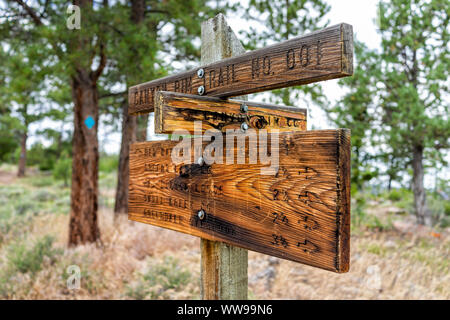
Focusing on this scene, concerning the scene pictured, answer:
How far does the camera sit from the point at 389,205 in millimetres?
8820

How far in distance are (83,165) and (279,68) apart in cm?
427

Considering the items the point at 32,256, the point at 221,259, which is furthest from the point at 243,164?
the point at 32,256

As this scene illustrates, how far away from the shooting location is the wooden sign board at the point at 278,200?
0.97 metres

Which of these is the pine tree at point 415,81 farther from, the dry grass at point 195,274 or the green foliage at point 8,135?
the green foliage at point 8,135

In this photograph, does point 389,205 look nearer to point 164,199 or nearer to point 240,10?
point 240,10

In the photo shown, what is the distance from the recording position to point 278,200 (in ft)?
3.65

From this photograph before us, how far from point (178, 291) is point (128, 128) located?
132 inches

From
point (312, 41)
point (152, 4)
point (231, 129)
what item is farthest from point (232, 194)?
point (152, 4)

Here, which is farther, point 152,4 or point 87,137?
point 152,4

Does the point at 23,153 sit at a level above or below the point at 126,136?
above

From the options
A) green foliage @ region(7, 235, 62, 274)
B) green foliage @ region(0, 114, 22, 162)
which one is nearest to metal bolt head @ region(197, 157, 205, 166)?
green foliage @ region(7, 235, 62, 274)

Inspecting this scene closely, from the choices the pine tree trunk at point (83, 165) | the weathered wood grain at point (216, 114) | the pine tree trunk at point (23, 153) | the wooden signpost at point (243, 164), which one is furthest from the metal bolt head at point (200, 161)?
the pine tree trunk at point (23, 153)

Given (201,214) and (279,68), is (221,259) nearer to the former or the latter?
(201,214)

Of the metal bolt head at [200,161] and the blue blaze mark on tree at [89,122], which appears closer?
the metal bolt head at [200,161]
